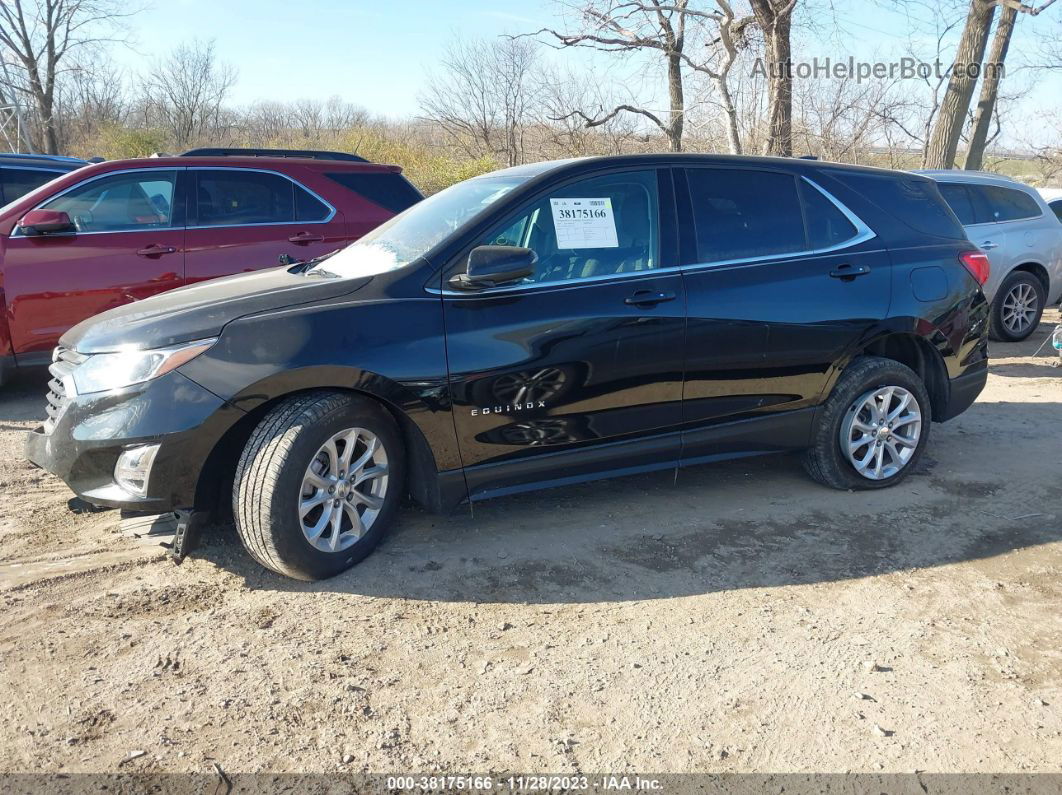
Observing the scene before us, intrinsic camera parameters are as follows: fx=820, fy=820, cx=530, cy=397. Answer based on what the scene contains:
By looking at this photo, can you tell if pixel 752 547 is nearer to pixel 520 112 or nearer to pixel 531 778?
pixel 531 778

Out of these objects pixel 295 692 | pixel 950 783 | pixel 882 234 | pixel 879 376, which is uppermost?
pixel 882 234

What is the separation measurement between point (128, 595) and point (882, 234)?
168 inches

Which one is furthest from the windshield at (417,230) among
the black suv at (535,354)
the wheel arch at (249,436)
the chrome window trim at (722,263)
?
→ the wheel arch at (249,436)

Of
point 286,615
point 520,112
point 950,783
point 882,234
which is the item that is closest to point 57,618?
point 286,615

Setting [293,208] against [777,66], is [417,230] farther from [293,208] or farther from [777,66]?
[777,66]

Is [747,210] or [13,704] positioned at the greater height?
[747,210]

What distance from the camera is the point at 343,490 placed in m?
3.51

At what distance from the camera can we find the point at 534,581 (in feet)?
11.8

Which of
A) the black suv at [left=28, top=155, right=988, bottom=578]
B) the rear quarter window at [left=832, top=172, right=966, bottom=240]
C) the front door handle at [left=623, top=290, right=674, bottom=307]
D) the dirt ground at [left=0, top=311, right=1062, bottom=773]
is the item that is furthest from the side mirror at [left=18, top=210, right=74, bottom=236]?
the rear quarter window at [left=832, top=172, right=966, bottom=240]

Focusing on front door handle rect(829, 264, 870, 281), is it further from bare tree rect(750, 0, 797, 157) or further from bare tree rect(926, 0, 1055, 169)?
bare tree rect(926, 0, 1055, 169)

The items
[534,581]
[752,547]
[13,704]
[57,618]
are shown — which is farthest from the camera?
[752,547]

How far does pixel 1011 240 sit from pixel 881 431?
18.9 ft

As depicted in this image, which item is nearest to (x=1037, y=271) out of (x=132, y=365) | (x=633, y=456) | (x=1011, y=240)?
(x=1011, y=240)

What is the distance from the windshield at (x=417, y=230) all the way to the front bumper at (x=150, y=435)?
3.20 ft
